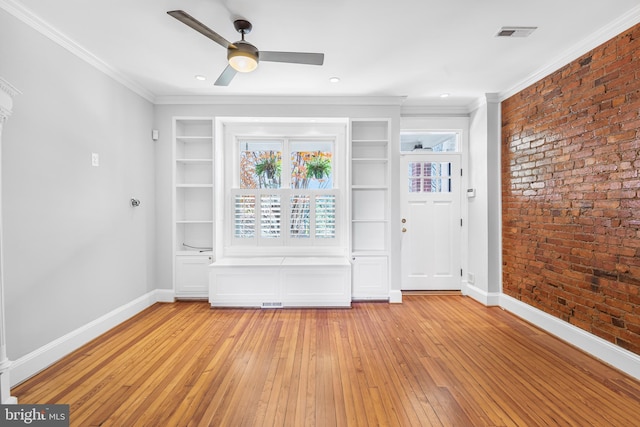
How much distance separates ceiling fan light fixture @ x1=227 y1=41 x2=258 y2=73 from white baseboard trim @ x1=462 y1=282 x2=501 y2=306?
147 inches

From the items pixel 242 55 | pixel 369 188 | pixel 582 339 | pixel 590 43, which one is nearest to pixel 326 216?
pixel 369 188

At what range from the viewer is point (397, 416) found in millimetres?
1790

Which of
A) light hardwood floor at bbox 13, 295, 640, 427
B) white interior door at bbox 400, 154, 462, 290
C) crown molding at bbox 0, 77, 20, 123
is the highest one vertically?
crown molding at bbox 0, 77, 20, 123

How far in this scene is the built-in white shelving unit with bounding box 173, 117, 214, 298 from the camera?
155 inches

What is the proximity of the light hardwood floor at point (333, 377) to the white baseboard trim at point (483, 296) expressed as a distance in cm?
50

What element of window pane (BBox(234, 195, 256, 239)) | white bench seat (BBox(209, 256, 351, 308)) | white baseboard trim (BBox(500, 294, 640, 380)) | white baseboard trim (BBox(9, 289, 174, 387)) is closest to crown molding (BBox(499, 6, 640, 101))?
white baseboard trim (BBox(500, 294, 640, 380))

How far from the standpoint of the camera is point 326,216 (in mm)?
4211

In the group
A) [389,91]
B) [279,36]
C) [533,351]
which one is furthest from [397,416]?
[389,91]

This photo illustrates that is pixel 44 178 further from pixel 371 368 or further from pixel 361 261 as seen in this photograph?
pixel 361 261

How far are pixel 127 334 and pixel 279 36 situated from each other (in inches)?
123

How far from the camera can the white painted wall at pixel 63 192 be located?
83.3 inches

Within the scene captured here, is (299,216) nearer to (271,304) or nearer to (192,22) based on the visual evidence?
(271,304)

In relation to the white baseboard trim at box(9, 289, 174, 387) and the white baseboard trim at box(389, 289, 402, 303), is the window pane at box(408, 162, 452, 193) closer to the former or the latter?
the white baseboard trim at box(389, 289, 402, 303)

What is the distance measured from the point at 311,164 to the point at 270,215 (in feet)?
3.08
